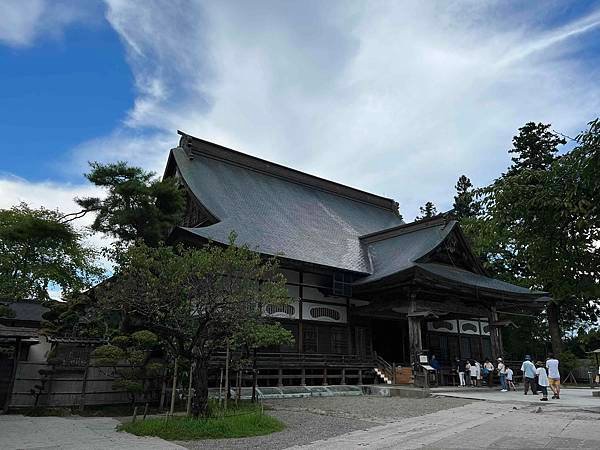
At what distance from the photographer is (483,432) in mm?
8656

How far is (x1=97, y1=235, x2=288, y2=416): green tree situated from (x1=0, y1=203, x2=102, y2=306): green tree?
1316 cm

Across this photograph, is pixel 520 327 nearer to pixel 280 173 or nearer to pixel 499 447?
pixel 280 173

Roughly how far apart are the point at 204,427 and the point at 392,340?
17261 millimetres

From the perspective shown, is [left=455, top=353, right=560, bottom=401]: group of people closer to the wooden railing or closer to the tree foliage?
the wooden railing

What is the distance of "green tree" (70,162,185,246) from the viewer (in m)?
17.4

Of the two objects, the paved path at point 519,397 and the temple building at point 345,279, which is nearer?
the paved path at point 519,397

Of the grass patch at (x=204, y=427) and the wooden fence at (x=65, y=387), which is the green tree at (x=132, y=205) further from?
the grass patch at (x=204, y=427)

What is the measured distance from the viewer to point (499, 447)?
7.15m

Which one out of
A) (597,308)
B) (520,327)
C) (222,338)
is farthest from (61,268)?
(597,308)

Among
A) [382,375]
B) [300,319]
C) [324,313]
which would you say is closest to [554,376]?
[382,375]

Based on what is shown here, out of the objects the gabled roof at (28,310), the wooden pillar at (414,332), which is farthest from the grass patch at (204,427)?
the gabled roof at (28,310)

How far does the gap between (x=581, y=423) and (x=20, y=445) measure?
1068 centimetres

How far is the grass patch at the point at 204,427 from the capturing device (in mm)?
8609

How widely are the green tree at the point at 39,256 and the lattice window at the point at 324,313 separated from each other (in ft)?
34.9
